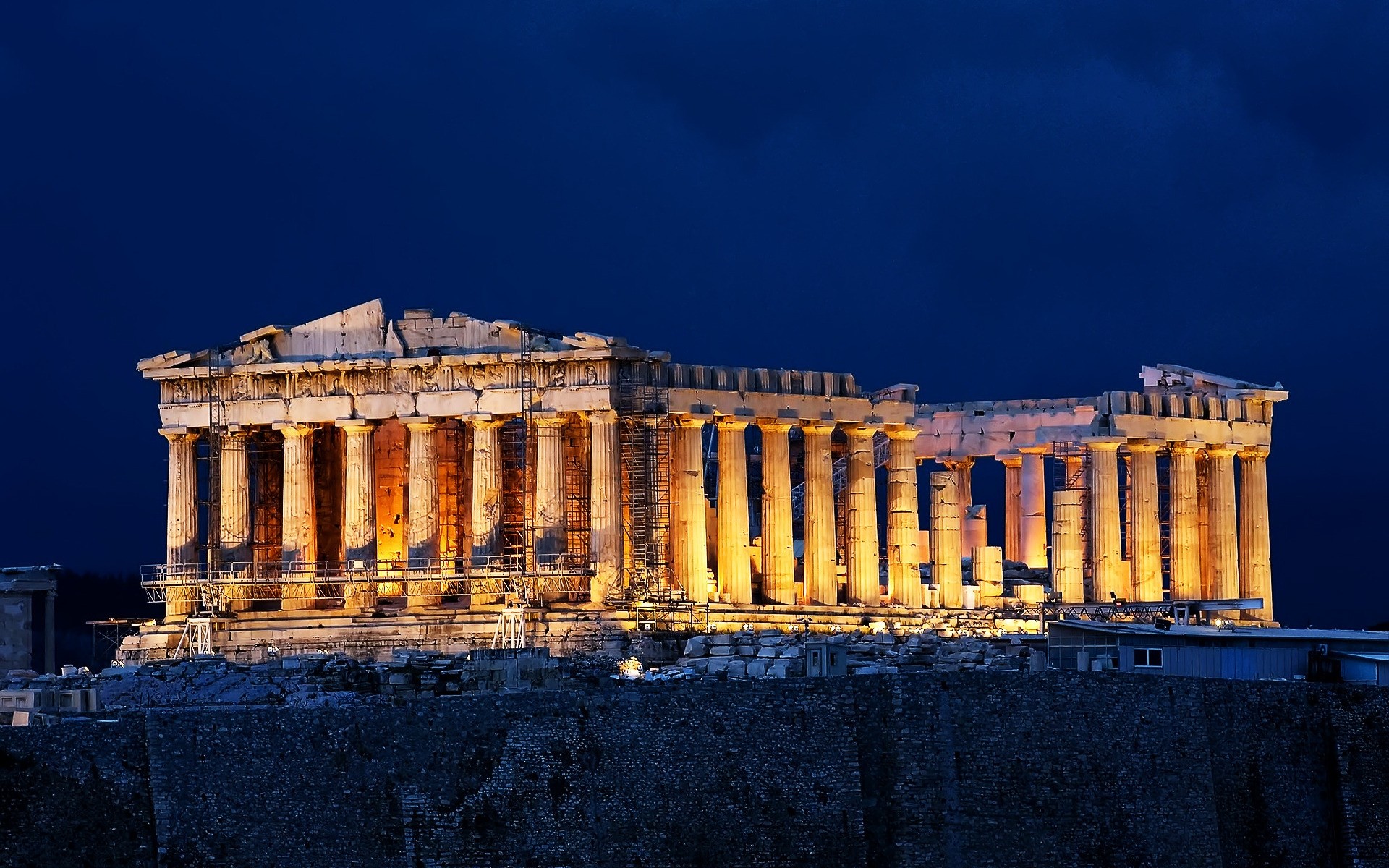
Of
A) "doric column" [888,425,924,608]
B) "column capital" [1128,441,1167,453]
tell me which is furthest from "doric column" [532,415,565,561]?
"column capital" [1128,441,1167,453]

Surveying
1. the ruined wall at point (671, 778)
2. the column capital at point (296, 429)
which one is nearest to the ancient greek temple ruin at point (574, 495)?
the column capital at point (296, 429)

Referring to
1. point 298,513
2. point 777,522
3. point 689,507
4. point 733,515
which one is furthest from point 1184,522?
point 298,513

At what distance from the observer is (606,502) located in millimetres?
101438

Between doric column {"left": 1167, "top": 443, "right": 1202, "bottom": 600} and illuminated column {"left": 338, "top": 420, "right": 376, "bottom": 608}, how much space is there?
102 ft

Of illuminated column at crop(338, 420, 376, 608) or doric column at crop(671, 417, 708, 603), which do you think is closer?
doric column at crop(671, 417, 708, 603)

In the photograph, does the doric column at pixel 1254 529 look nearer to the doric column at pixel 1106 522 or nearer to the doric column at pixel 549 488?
the doric column at pixel 1106 522

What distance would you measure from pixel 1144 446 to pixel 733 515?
17.8 meters

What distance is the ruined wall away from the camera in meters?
69.6

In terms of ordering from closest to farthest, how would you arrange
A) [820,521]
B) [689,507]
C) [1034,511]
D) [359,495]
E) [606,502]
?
[606,502] → [689,507] → [359,495] → [820,521] → [1034,511]

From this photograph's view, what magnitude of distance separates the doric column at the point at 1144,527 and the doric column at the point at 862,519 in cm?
1051

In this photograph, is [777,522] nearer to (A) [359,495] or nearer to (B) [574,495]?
(B) [574,495]

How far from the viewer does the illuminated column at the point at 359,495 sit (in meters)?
105

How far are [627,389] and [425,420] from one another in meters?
7.14

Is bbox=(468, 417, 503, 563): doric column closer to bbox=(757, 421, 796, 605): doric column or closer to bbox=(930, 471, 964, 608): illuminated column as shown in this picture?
bbox=(757, 421, 796, 605): doric column
